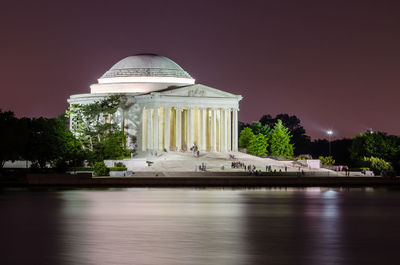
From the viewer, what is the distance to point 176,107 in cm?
14275

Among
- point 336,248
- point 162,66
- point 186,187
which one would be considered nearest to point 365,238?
point 336,248

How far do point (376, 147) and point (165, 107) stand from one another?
44638 millimetres

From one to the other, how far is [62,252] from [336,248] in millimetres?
10779

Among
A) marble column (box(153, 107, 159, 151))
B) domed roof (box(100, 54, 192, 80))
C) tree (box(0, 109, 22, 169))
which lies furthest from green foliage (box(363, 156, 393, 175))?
tree (box(0, 109, 22, 169))

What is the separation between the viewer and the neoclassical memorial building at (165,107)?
468ft

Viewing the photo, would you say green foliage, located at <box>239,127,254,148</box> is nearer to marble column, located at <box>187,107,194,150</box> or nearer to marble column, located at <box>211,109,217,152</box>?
marble column, located at <box>211,109,217,152</box>

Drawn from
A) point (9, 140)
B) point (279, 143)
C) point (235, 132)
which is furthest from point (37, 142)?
point (279, 143)

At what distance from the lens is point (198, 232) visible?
119ft

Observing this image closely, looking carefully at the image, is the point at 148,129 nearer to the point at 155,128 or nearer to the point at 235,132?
the point at 155,128

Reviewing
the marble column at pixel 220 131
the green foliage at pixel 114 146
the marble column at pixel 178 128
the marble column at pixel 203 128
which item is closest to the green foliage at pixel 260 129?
the marble column at pixel 220 131

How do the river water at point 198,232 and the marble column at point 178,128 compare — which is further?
the marble column at point 178,128

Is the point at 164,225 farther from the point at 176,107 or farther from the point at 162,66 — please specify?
the point at 162,66

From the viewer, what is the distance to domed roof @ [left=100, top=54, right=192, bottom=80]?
15212cm

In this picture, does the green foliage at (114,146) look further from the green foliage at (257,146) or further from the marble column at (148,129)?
the green foliage at (257,146)
